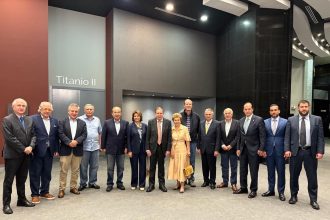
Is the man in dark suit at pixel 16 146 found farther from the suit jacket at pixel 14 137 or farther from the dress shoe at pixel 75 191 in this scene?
the dress shoe at pixel 75 191

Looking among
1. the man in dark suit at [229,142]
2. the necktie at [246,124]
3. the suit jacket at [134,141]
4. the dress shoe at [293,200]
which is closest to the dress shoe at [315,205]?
the dress shoe at [293,200]

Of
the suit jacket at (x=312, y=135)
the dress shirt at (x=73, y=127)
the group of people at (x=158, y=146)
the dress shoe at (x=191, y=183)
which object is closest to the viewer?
the group of people at (x=158, y=146)

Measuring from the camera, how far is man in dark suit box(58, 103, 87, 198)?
14.8 feet

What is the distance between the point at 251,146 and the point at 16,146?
3.50 meters

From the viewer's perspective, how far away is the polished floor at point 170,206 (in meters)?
3.71

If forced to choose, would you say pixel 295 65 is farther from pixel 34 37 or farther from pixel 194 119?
pixel 34 37

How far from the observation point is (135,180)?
5.02 metres

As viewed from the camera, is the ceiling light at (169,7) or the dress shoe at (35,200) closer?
the dress shoe at (35,200)

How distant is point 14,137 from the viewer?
373 centimetres

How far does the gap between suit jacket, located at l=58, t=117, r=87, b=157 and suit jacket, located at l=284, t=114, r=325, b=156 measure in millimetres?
3228

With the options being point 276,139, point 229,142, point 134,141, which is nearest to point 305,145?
point 276,139

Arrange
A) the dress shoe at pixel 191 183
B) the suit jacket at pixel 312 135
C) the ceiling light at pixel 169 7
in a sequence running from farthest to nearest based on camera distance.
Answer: the ceiling light at pixel 169 7 < the dress shoe at pixel 191 183 < the suit jacket at pixel 312 135

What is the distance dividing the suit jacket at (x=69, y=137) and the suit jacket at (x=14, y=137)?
2.05ft

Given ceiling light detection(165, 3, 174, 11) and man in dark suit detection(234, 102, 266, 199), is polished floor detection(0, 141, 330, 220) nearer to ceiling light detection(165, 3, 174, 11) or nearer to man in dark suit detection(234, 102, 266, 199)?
man in dark suit detection(234, 102, 266, 199)
